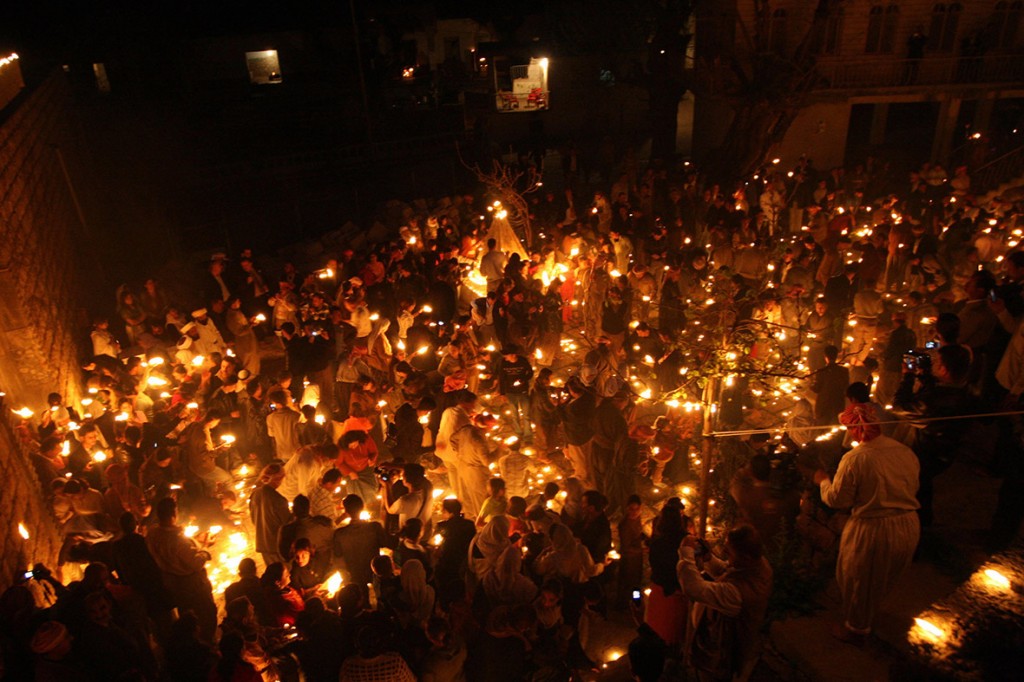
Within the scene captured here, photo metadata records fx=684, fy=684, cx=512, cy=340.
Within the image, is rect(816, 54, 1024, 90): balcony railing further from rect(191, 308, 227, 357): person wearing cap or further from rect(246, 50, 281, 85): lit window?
rect(246, 50, 281, 85): lit window

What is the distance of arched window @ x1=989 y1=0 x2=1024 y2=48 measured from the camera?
22.6 meters

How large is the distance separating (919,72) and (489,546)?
24.6 m

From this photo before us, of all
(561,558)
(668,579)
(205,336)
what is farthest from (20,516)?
(668,579)

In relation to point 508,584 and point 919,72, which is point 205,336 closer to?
point 508,584

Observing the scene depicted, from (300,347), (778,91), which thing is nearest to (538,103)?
(778,91)

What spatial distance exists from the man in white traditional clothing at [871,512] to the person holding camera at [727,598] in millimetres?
912

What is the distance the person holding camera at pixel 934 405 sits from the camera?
19.5ft

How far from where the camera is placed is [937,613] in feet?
18.3

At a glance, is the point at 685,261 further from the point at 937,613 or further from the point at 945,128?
the point at 945,128

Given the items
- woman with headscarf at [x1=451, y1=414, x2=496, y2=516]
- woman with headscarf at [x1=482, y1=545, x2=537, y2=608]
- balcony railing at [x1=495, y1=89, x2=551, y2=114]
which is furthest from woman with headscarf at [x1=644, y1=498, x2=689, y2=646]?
balcony railing at [x1=495, y1=89, x2=551, y2=114]

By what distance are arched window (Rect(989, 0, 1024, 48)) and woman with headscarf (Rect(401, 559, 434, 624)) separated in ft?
88.2

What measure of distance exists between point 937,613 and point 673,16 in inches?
920

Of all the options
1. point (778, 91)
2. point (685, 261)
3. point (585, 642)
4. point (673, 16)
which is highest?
point (673, 16)

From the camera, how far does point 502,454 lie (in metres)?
8.70
